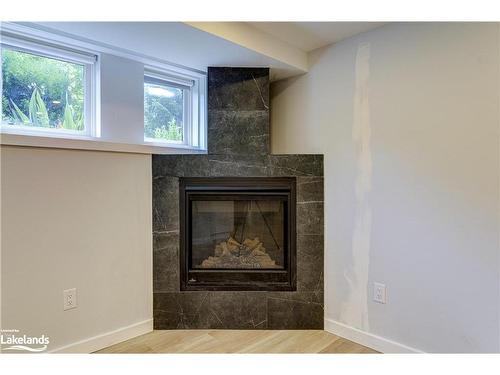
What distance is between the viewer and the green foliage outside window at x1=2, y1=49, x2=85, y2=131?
1.72m

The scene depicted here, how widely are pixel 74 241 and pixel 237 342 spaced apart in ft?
4.24

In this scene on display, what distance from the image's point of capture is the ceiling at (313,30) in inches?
73.3

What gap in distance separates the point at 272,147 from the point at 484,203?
159 centimetres

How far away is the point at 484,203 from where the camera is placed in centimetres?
150

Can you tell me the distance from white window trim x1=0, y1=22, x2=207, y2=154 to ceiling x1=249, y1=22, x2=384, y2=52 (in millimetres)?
784

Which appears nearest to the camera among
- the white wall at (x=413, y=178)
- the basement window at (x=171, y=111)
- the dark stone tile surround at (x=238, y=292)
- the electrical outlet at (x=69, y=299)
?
the white wall at (x=413, y=178)

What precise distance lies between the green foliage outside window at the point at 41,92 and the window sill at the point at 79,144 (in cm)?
25

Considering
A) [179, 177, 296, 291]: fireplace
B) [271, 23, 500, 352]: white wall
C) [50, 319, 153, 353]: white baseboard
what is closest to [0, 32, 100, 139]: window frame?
[179, 177, 296, 291]: fireplace

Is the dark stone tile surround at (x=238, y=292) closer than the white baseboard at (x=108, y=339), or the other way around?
the white baseboard at (x=108, y=339)

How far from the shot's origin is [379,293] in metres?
1.91

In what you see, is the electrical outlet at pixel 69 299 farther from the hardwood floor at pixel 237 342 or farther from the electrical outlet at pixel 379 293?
Result: the electrical outlet at pixel 379 293

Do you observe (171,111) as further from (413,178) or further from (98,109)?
(413,178)

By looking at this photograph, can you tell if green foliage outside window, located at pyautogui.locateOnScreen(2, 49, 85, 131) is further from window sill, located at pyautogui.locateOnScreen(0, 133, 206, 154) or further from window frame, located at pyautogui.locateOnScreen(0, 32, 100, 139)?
window sill, located at pyautogui.locateOnScreen(0, 133, 206, 154)

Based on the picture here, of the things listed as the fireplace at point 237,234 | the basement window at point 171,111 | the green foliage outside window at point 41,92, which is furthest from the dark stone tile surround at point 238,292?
the green foliage outside window at point 41,92
